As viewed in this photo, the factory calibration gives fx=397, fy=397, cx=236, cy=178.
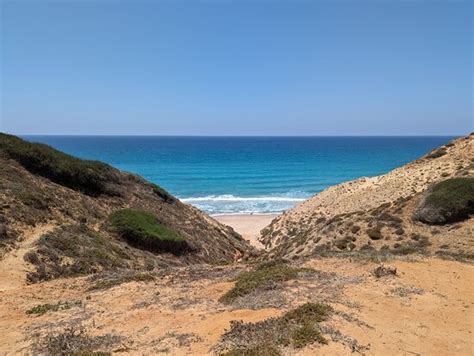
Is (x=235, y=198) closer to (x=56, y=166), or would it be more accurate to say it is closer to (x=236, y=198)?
(x=236, y=198)

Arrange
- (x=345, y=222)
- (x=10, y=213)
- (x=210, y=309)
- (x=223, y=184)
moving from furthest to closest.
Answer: (x=223, y=184)
(x=345, y=222)
(x=10, y=213)
(x=210, y=309)

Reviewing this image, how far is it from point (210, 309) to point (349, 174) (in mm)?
83634

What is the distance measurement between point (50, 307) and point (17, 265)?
543cm

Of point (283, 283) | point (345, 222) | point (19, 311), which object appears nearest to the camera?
point (19, 311)

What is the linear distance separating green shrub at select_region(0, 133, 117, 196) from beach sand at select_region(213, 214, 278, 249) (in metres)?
14.0

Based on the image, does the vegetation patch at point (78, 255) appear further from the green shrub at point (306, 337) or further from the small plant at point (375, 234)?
the small plant at point (375, 234)

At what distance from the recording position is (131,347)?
755 cm

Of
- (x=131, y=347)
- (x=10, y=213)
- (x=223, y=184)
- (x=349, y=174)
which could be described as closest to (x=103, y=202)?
(x=10, y=213)

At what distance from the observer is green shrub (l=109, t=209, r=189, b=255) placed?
72.0 ft

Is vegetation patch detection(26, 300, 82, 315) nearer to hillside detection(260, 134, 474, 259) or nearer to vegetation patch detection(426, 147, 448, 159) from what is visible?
hillside detection(260, 134, 474, 259)

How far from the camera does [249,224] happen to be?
42750 millimetres

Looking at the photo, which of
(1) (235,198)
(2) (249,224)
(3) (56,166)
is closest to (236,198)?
(1) (235,198)

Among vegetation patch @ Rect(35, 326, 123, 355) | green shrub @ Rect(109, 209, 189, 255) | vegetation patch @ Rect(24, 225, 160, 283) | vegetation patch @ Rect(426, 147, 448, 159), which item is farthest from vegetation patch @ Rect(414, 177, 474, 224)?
vegetation patch @ Rect(426, 147, 448, 159)

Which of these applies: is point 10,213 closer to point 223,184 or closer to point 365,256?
point 365,256
